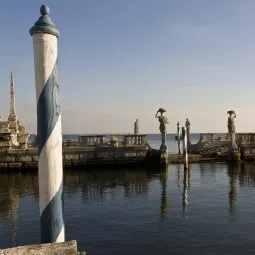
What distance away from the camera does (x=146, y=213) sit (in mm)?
12000

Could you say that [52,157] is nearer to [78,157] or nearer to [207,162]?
[78,157]

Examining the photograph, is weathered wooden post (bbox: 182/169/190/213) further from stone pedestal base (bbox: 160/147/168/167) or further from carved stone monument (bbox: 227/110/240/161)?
carved stone monument (bbox: 227/110/240/161)

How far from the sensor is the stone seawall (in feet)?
78.5

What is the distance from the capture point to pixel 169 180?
19.6m

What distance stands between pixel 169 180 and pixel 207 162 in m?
8.81

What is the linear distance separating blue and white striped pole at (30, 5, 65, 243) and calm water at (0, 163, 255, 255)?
19.2 feet

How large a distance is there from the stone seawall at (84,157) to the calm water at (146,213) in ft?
9.73

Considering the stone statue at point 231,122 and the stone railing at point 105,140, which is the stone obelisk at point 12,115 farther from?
the stone statue at point 231,122

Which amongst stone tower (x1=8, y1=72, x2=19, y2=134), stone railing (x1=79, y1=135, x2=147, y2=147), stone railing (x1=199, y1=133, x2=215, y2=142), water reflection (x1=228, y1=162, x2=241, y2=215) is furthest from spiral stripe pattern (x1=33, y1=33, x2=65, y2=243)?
stone railing (x1=199, y1=133, x2=215, y2=142)

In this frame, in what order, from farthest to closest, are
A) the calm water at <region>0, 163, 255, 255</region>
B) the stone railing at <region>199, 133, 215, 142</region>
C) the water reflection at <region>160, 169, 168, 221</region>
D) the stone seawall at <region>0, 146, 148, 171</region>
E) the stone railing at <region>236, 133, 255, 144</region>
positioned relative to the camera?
the stone railing at <region>199, 133, 215, 142</region>
the stone railing at <region>236, 133, 255, 144</region>
the stone seawall at <region>0, 146, 148, 171</region>
the water reflection at <region>160, 169, 168, 221</region>
the calm water at <region>0, 163, 255, 255</region>

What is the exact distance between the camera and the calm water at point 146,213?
28.9 feet

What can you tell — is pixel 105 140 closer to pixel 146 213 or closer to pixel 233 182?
pixel 233 182

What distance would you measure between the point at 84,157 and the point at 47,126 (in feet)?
73.9

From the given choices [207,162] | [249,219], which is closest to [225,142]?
[207,162]
